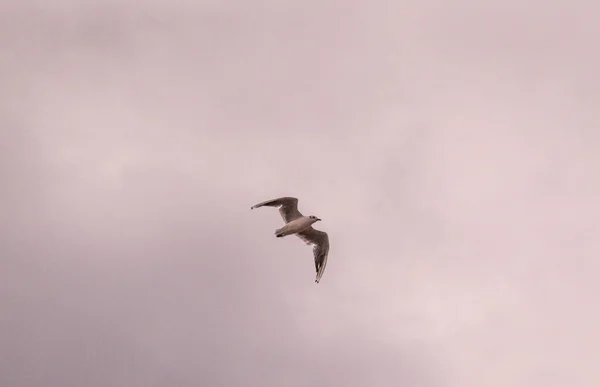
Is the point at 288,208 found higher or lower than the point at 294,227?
higher

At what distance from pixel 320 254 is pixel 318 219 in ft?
12.8

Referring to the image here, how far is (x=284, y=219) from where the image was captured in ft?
210

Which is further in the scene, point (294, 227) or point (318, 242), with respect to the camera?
point (318, 242)

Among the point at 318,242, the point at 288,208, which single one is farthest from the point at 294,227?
the point at 318,242

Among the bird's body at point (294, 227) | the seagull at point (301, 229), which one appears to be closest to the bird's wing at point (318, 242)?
the seagull at point (301, 229)

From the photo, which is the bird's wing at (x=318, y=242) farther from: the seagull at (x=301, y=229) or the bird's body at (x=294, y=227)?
the bird's body at (x=294, y=227)

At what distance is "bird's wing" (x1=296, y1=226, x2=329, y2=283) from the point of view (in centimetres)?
6475

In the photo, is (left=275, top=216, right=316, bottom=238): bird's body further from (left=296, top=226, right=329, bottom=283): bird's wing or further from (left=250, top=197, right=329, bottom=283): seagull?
(left=296, top=226, right=329, bottom=283): bird's wing

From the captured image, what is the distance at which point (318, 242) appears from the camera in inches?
2576

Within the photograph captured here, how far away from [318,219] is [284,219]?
3.40m

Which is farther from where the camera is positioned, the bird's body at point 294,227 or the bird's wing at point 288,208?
the bird's wing at point 288,208

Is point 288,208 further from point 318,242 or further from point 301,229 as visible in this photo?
point 318,242

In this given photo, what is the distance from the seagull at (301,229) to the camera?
61.6 m

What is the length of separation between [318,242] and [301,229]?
3430mm
